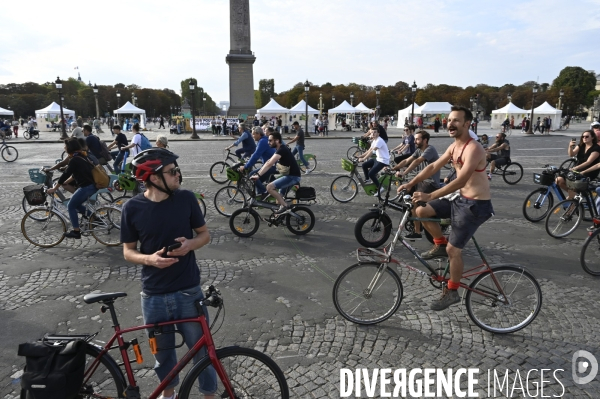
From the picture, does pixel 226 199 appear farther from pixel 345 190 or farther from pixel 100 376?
pixel 100 376

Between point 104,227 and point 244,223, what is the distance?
2.27 meters

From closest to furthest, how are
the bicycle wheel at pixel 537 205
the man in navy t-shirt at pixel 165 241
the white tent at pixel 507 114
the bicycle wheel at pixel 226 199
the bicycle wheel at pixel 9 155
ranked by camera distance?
the man in navy t-shirt at pixel 165 241, the bicycle wheel at pixel 537 205, the bicycle wheel at pixel 226 199, the bicycle wheel at pixel 9 155, the white tent at pixel 507 114

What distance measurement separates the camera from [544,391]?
3.17 m

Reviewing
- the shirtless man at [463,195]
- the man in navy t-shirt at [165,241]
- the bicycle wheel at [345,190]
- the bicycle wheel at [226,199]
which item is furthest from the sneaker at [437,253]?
the bicycle wheel at [345,190]

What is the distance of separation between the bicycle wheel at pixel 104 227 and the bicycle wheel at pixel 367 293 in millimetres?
4196

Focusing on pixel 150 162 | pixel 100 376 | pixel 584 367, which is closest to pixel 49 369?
pixel 100 376

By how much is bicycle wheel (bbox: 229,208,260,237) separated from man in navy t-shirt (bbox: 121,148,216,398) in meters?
4.37

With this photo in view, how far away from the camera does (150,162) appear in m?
2.46

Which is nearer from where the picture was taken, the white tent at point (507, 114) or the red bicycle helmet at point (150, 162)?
the red bicycle helmet at point (150, 162)

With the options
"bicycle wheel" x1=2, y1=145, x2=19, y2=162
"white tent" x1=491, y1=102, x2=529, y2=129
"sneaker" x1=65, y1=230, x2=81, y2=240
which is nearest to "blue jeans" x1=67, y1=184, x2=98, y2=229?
"sneaker" x1=65, y1=230, x2=81, y2=240

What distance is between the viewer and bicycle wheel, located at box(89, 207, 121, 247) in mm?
6582

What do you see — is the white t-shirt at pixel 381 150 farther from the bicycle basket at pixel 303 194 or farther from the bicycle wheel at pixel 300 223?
the bicycle wheel at pixel 300 223

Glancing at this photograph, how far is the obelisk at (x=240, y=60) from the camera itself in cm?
3984

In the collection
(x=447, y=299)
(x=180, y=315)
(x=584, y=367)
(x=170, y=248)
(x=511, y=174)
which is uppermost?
(x=170, y=248)
